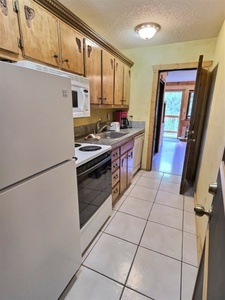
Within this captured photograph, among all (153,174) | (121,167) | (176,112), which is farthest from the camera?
(176,112)

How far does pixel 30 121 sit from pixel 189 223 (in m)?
2.11

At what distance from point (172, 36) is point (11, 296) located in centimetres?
336

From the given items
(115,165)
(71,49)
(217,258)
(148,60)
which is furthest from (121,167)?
(148,60)

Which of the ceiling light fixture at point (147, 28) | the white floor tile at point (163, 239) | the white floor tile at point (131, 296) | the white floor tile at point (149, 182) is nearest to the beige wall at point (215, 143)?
the white floor tile at point (163, 239)

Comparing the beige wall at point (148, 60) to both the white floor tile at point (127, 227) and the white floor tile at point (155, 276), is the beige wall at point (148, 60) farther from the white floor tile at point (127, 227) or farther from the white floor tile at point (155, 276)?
the white floor tile at point (155, 276)

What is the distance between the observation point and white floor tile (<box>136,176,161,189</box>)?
9.55 ft

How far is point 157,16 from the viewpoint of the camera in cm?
195

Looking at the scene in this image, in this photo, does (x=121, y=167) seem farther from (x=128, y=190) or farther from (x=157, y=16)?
(x=157, y=16)

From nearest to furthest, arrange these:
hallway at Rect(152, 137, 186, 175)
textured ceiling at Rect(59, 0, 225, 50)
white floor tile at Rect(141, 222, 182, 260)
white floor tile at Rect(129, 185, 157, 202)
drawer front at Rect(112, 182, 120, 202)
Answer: white floor tile at Rect(141, 222, 182, 260) → textured ceiling at Rect(59, 0, 225, 50) → drawer front at Rect(112, 182, 120, 202) → white floor tile at Rect(129, 185, 157, 202) → hallway at Rect(152, 137, 186, 175)

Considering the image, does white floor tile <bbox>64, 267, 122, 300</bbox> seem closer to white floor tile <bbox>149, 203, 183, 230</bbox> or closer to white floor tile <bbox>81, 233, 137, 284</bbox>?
white floor tile <bbox>81, 233, 137, 284</bbox>

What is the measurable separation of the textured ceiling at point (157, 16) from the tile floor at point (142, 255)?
2.47 metres

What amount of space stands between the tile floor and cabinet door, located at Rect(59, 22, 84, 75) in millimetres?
1852

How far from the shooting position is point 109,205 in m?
2.01

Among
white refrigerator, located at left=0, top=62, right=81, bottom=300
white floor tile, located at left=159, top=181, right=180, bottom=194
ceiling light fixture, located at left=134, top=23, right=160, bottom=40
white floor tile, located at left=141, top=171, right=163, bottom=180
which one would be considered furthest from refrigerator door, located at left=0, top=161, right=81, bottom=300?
white floor tile, located at left=141, top=171, right=163, bottom=180
